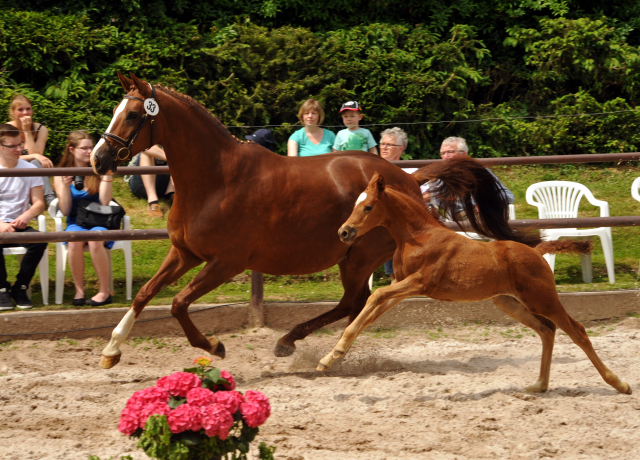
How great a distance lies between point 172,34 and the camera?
9.58m

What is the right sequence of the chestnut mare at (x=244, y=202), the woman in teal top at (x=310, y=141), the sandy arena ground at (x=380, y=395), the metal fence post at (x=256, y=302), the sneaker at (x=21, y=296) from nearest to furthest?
1. the sandy arena ground at (x=380, y=395)
2. the chestnut mare at (x=244, y=202)
3. the metal fence post at (x=256, y=302)
4. the sneaker at (x=21, y=296)
5. the woman in teal top at (x=310, y=141)

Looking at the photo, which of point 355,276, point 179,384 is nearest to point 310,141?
point 355,276

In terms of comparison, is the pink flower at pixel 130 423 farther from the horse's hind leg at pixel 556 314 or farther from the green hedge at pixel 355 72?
the green hedge at pixel 355 72

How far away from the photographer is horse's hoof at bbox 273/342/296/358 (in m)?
5.09

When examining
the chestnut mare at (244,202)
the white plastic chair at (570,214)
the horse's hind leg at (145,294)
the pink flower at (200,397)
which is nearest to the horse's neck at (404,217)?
the chestnut mare at (244,202)

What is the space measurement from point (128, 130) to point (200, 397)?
2.20m

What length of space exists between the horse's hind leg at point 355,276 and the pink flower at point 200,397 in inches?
90.1

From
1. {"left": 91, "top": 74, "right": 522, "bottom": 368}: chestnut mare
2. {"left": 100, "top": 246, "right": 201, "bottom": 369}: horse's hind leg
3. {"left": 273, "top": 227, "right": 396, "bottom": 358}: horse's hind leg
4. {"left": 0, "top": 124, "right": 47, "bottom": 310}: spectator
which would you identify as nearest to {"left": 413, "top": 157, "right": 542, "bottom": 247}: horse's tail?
{"left": 91, "top": 74, "right": 522, "bottom": 368}: chestnut mare

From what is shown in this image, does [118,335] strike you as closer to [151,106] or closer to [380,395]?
[151,106]

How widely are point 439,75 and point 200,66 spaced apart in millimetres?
3105

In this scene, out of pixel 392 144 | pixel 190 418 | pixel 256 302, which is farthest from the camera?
pixel 392 144

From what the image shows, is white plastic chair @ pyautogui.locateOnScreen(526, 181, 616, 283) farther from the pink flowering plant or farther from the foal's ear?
the pink flowering plant

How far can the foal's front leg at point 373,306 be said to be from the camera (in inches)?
162

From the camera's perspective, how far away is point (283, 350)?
5.10m
